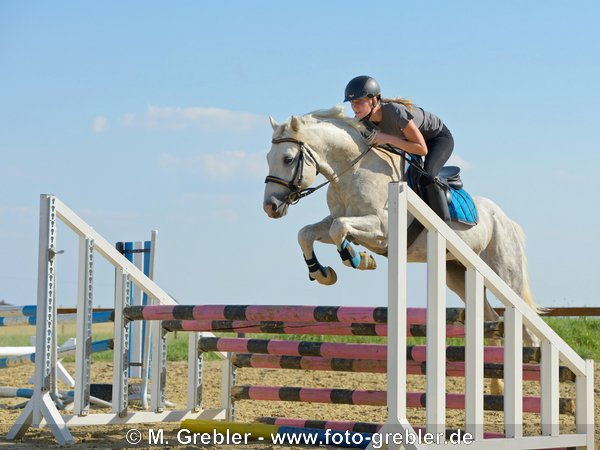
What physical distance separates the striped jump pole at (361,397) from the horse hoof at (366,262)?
68 centimetres

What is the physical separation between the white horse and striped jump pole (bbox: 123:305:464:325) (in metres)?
0.56

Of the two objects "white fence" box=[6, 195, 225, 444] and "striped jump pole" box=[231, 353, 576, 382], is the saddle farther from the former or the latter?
"white fence" box=[6, 195, 225, 444]

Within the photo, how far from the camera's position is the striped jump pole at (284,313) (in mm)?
4254

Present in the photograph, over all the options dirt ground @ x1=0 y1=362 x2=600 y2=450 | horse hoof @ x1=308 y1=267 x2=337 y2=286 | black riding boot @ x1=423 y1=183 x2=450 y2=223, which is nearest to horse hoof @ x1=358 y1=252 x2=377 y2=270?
horse hoof @ x1=308 y1=267 x2=337 y2=286

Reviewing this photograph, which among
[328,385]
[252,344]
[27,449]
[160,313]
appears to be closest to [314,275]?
[252,344]

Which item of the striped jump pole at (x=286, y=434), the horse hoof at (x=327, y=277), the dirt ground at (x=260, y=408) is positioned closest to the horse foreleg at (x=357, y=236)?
the horse hoof at (x=327, y=277)

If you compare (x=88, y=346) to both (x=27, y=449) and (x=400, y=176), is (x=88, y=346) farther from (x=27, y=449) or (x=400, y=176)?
(x=400, y=176)

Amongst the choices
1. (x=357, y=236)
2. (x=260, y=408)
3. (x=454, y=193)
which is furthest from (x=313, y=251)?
(x=260, y=408)

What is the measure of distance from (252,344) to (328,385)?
11.9ft

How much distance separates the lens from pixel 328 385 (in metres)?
8.77

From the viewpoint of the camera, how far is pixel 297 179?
5219 mm

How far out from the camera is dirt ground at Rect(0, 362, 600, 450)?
527 centimetres

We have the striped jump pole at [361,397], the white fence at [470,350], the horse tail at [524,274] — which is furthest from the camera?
the horse tail at [524,274]

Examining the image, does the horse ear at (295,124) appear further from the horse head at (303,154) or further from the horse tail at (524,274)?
the horse tail at (524,274)
